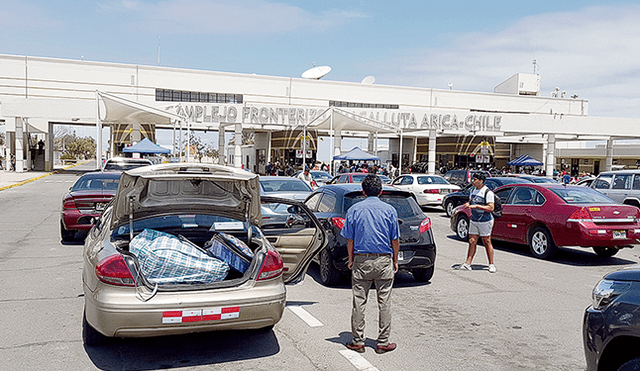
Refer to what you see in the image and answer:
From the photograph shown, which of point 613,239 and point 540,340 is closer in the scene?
point 540,340

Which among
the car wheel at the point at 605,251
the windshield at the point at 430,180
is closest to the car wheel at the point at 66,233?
the car wheel at the point at 605,251

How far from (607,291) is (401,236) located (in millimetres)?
4135

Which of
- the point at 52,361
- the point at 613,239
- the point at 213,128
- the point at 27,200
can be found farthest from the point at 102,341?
the point at 213,128

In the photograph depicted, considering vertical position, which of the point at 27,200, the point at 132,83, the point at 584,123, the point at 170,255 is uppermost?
the point at 132,83

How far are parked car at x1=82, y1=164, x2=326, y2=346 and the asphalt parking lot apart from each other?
1.52 feet

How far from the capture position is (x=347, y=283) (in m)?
8.05

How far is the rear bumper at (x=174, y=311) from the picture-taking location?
4.38 meters

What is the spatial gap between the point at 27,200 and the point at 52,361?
18.7 meters

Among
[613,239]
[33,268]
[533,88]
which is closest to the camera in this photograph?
[33,268]

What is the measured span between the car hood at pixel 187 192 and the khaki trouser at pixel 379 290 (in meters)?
1.40

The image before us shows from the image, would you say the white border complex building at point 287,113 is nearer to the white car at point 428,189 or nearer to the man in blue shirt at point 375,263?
the white car at point 428,189

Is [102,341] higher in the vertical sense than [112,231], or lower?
lower

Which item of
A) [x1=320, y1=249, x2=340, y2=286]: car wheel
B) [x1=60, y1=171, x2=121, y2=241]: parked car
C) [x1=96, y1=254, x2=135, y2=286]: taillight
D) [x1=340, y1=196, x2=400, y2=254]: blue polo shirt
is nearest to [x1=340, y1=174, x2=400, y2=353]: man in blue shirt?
[x1=340, y1=196, x2=400, y2=254]: blue polo shirt

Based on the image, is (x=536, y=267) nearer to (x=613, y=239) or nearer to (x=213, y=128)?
(x=613, y=239)
